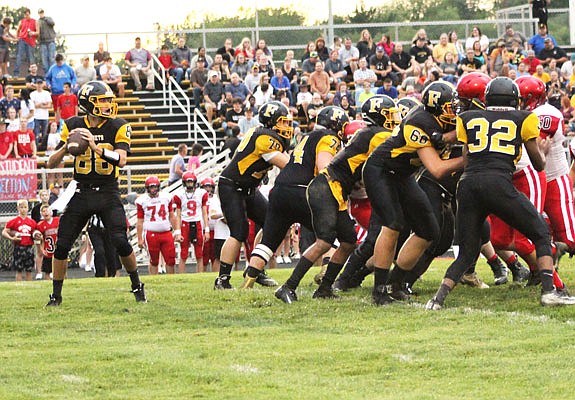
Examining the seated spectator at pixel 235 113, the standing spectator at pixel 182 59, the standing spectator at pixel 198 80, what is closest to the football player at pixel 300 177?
the seated spectator at pixel 235 113

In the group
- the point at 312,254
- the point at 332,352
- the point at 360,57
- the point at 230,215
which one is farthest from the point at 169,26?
the point at 332,352

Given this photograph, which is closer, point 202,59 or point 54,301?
point 54,301

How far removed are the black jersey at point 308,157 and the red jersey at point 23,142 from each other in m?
10.5

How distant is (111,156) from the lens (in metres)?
9.88

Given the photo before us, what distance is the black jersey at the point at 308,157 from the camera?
34.6ft

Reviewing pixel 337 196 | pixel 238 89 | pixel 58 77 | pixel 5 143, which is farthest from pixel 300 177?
pixel 58 77

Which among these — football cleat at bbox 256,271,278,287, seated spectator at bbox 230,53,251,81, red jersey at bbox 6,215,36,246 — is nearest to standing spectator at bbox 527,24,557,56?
seated spectator at bbox 230,53,251,81

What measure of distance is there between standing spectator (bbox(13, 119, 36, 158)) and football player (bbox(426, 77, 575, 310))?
12720mm

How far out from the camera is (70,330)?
8922 mm

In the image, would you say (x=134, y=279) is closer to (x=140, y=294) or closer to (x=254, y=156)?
(x=140, y=294)

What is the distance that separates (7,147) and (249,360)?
45.2 ft

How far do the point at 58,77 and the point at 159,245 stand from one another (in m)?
7.17

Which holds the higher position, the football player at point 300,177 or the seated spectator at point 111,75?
the seated spectator at point 111,75

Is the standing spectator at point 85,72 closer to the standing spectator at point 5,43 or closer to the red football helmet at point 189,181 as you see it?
the standing spectator at point 5,43
